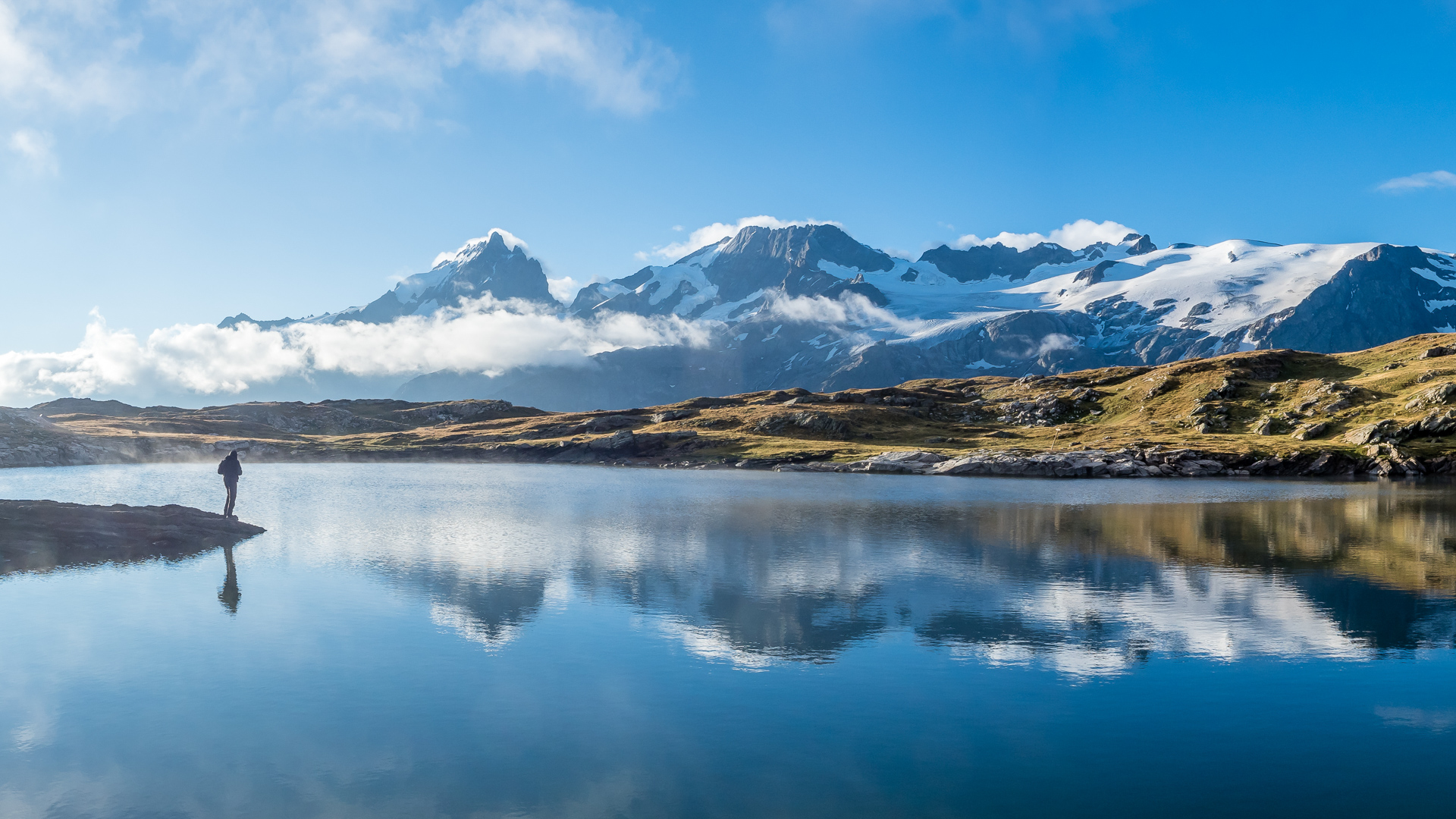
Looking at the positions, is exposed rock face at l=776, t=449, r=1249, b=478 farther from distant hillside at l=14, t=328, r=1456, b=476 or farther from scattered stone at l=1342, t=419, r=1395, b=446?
scattered stone at l=1342, t=419, r=1395, b=446

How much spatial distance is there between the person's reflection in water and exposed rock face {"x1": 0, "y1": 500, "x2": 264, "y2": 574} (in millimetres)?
6355

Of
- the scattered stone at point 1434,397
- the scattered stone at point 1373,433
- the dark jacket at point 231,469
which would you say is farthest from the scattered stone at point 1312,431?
the dark jacket at point 231,469

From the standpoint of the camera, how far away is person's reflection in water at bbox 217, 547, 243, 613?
31853 millimetres

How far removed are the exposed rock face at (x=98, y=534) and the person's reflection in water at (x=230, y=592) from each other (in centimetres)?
636

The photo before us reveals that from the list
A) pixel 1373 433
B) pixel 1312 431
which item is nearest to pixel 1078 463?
pixel 1373 433

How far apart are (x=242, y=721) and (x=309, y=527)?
131 feet

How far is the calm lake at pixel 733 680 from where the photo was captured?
16766 millimetres

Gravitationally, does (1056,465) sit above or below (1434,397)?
below

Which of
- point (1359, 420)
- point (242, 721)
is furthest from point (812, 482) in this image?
point (1359, 420)

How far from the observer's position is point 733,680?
2364cm

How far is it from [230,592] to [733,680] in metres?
23.2

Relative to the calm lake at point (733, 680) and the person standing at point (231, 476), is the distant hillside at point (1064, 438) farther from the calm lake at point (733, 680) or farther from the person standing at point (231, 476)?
the person standing at point (231, 476)

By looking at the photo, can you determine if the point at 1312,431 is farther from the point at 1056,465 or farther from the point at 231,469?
the point at 231,469

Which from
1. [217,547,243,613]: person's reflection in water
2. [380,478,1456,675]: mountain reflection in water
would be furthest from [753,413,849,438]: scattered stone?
[217,547,243,613]: person's reflection in water
